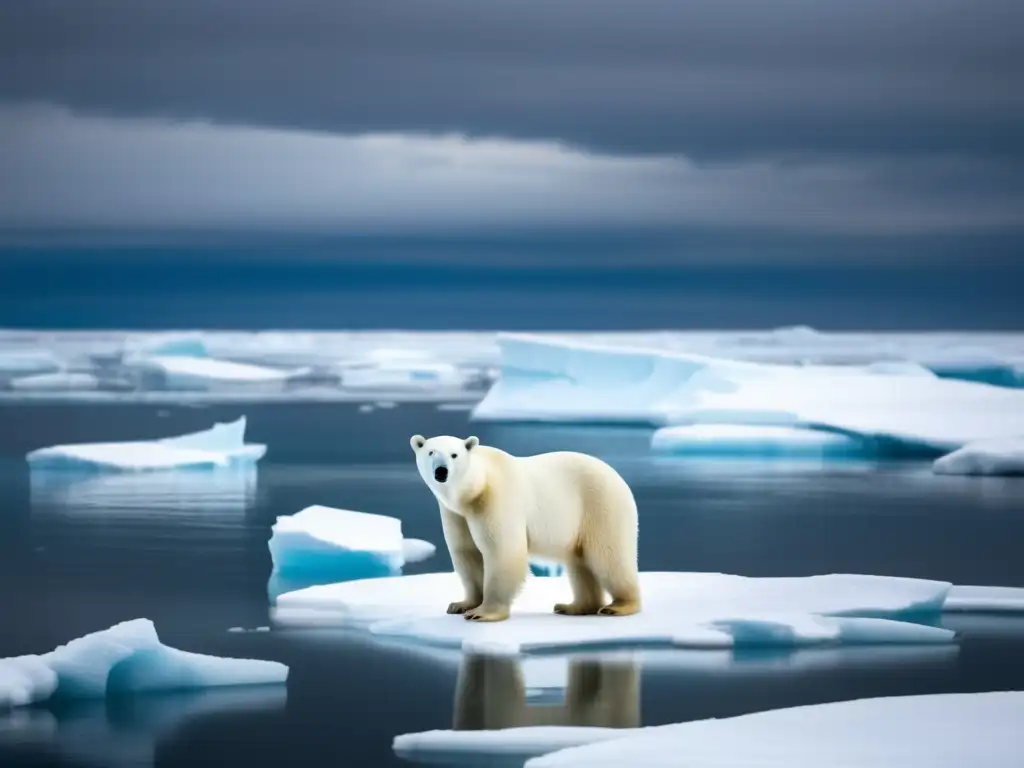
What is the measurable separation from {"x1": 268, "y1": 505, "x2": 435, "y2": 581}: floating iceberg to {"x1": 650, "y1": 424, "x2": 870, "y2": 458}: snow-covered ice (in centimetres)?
1053

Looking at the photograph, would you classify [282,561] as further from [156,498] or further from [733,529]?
[156,498]

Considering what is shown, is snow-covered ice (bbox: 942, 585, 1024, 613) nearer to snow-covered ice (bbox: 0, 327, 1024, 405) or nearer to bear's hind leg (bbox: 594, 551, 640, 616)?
bear's hind leg (bbox: 594, 551, 640, 616)

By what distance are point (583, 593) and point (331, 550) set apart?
2.45 meters

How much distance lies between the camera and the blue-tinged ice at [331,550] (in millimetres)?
9586

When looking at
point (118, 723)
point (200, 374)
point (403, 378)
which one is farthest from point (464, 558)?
point (403, 378)

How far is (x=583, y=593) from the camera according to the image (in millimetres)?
7590

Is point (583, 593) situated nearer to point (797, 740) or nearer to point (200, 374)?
point (797, 740)

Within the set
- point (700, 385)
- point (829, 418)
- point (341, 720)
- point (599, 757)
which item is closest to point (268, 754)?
point (341, 720)

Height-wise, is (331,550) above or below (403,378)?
below

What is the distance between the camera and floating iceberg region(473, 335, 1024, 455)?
19.8 meters

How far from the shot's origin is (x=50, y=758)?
5.34m

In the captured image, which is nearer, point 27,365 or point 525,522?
point 525,522

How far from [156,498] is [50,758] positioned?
30.4 ft

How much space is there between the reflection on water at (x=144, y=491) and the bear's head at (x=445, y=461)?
6072mm
